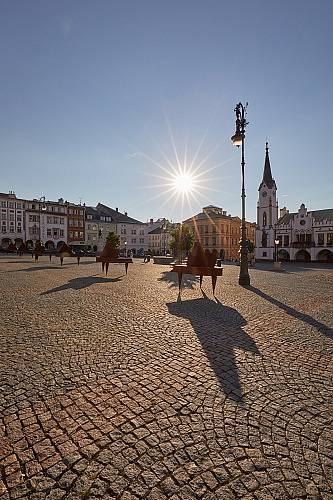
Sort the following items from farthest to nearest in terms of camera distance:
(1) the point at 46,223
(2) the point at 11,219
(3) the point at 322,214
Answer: (1) the point at 46,223
(2) the point at 11,219
(3) the point at 322,214

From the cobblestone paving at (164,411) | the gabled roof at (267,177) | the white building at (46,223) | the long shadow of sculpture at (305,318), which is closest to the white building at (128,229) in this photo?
the white building at (46,223)

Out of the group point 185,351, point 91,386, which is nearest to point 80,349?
point 91,386

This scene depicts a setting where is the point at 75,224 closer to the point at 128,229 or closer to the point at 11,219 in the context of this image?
the point at 11,219

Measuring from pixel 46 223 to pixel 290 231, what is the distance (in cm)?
5617

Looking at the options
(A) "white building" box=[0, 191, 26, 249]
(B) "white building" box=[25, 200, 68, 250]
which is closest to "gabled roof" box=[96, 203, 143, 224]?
(B) "white building" box=[25, 200, 68, 250]

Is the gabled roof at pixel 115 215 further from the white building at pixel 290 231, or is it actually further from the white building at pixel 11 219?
the white building at pixel 290 231

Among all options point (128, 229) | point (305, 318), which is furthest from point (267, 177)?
point (305, 318)

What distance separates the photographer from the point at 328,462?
2.33 meters

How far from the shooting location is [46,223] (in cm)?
6844

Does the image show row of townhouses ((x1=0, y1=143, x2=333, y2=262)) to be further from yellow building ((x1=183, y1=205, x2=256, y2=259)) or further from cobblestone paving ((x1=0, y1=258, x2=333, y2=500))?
cobblestone paving ((x1=0, y1=258, x2=333, y2=500))

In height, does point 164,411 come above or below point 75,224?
below

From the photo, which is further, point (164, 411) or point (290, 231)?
point (290, 231)

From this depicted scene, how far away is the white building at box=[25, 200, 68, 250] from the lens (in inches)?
2611

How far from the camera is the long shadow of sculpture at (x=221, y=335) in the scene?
12.2 ft
